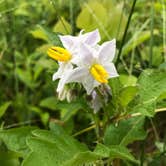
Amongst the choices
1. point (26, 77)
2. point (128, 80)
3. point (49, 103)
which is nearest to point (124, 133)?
point (128, 80)

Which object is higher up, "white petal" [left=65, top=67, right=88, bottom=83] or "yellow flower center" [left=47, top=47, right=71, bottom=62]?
"yellow flower center" [left=47, top=47, right=71, bottom=62]

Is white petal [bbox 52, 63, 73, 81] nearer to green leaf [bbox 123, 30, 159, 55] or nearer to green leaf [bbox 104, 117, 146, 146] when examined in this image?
green leaf [bbox 104, 117, 146, 146]

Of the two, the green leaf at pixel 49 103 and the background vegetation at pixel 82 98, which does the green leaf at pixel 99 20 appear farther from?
the green leaf at pixel 49 103

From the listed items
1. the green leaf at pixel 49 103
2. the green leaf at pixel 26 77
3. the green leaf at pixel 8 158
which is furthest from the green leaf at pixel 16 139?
the green leaf at pixel 26 77

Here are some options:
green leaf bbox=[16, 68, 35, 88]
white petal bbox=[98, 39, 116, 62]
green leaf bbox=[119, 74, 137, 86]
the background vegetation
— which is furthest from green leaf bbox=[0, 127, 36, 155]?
green leaf bbox=[16, 68, 35, 88]

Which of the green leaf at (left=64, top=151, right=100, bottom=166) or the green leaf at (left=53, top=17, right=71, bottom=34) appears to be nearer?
the green leaf at (left=64, top=151, right=100, bottom=166)
